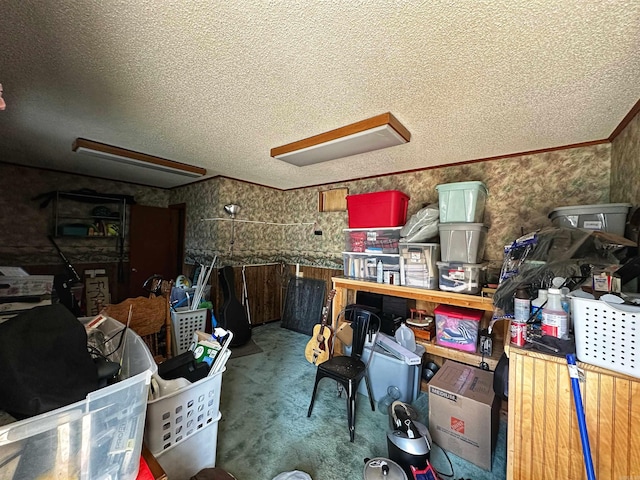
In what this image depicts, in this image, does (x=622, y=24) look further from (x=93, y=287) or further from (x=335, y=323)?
(x=93, y=287)

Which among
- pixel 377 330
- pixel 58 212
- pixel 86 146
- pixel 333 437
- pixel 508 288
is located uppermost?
pixel 86 146

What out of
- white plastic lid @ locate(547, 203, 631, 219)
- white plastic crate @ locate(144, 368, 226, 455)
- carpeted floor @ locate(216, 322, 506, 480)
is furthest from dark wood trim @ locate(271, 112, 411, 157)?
carpeted floor @ locate(216, 322, 506, 480)

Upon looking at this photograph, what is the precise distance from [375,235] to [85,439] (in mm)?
2421

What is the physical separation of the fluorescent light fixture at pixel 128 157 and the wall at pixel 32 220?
1609mm

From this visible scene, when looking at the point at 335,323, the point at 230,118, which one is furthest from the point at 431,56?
the point at 335,323

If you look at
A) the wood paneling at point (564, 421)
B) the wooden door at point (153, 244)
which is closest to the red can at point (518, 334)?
the wood paneling at point (564, 421)

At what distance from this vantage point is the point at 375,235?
269 cm

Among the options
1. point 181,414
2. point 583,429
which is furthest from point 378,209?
point 181,414

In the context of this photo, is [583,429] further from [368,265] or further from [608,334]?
[368,265]

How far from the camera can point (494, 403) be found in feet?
5.49

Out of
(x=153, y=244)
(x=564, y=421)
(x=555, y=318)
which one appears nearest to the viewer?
(x=564, y=421)

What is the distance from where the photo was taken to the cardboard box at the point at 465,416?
1612mm

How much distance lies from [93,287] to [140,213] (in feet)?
4.21

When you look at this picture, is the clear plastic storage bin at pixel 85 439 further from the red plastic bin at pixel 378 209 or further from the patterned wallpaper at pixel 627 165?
the patterned wallpaper at pixel 627 165
